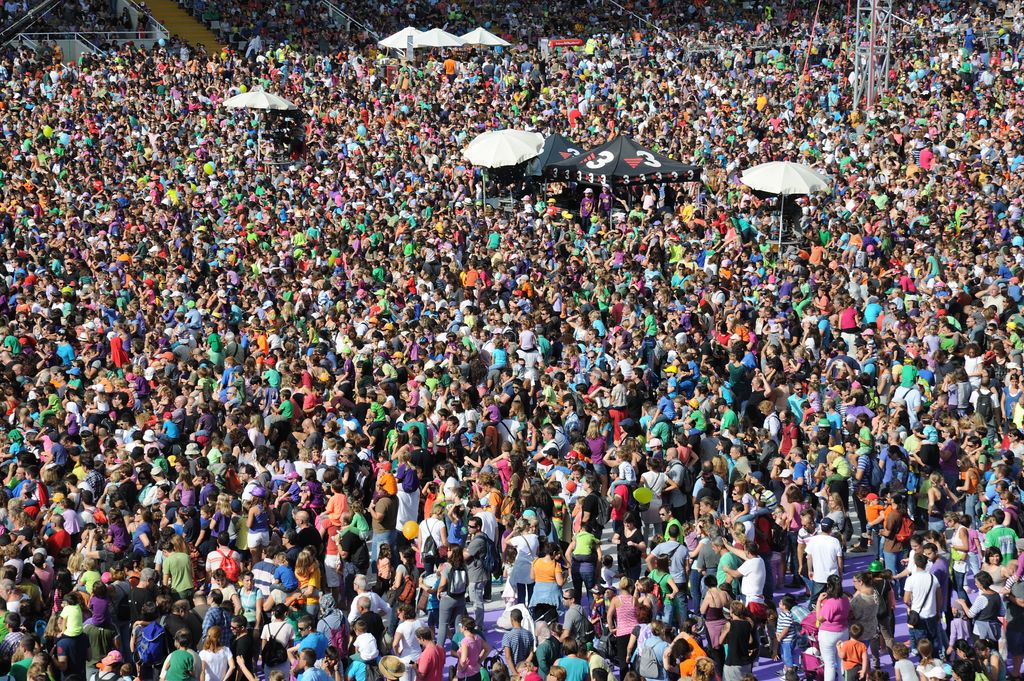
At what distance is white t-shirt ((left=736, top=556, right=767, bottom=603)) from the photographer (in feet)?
34.1

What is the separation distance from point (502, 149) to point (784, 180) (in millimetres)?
5256

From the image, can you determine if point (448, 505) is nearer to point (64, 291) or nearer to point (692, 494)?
point (692, 494)

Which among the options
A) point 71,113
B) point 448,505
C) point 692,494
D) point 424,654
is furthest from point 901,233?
point 71,113

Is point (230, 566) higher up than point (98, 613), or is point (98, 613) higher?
point (230, 566)

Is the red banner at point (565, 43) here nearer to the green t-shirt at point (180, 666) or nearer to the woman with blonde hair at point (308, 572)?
the woman with blonde hair at point (308, 572)

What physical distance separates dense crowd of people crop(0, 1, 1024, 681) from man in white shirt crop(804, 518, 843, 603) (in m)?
0.03

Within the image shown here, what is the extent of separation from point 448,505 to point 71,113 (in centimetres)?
2258

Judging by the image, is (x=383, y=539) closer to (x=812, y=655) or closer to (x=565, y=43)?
(x=812, y=655)

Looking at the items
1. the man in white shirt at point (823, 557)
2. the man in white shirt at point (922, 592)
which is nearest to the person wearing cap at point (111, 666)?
the man in white shirt at point (823, 557)

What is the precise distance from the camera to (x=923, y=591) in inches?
404

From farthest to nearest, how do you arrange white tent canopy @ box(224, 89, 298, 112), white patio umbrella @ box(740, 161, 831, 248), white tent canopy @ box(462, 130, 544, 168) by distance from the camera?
white tent canopy @ box(224, 89, 298, 112) → white tent canopy @ box(462, 130, 544, 168) → white patio umbrella @ box(740, 161, 831, 248)

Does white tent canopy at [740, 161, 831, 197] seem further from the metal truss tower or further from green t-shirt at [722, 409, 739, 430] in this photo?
green t-shirt at [722, 409, 739, 430]

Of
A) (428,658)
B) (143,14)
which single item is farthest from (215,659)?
(143,14)

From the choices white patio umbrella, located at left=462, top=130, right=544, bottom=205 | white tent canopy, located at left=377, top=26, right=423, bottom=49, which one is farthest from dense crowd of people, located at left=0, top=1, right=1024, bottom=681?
white tent canopy, located at left=377, top=26, right=423, bottom=49
